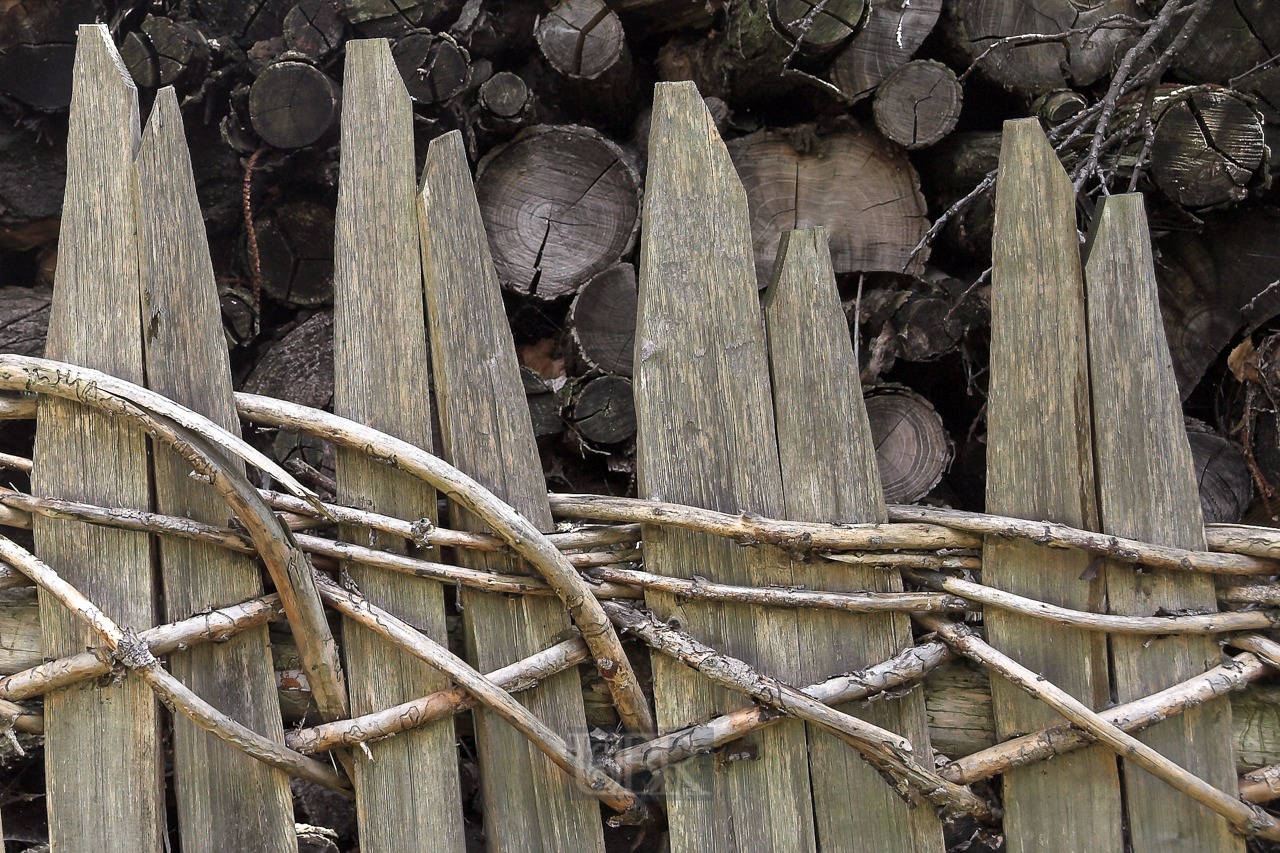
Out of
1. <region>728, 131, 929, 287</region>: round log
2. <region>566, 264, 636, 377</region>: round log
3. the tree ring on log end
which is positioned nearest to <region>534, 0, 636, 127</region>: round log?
the tree ring on log end

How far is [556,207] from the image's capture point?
64.5 inches

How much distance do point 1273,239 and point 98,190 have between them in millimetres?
1957

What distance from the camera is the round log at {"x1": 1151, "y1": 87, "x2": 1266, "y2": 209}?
59.0 inches

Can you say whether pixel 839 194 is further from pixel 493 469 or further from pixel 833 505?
pixel 493 469

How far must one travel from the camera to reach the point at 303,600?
100cm

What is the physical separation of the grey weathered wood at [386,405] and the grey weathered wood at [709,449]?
11.2 inches

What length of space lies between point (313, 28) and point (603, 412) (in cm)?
88

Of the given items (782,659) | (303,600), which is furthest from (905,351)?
(303,600)

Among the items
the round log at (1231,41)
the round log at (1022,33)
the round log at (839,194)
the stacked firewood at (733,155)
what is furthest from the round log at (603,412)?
the round log at (1231,41)

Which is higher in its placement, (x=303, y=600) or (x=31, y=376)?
(x=31, y=376)

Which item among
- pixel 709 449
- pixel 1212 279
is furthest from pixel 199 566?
pixel 1212 279

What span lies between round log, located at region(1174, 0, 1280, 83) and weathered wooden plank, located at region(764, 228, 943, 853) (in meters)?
1.06

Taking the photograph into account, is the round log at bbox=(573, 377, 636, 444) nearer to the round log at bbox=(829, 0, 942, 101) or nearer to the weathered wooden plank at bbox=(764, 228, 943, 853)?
the weathered wooden plank at bbox=(764, 228, 943, 853)

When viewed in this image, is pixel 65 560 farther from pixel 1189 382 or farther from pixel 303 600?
pixel 1189 382
